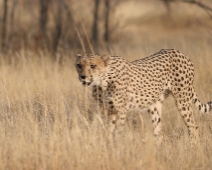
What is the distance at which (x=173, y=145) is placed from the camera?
469cm

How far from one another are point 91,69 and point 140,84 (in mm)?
588

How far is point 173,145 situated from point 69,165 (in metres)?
1.11

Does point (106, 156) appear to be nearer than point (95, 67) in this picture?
Yes

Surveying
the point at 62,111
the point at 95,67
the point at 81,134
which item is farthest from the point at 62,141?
the point at 95,67

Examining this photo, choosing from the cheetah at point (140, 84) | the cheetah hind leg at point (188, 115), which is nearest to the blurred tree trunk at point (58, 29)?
the cheetah at point (140, 84)

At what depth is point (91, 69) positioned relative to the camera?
4.91 metres

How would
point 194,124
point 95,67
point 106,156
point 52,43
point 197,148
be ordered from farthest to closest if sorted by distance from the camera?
point 52,43
point 194,124
point 95,67
point 197,148
point 106,156

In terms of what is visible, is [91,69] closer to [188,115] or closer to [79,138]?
[79,138]

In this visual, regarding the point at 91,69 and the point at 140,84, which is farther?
the point at 140,84

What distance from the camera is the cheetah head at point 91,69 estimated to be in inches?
191

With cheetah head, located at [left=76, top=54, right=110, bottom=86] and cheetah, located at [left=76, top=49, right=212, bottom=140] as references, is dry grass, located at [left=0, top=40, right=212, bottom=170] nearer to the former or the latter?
cheetah, located at [left=76, top=49, right=212, bottom=140]

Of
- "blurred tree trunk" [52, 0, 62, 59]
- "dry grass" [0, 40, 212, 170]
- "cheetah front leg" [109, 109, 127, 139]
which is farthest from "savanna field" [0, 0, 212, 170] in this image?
"blurred tree trunk" [52, 0, 62, 59]

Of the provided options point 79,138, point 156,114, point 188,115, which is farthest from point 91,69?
point 188,115

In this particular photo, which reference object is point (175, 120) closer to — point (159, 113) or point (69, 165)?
point (159, 113)
